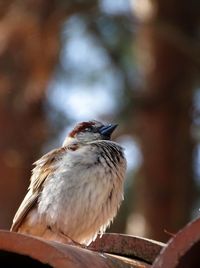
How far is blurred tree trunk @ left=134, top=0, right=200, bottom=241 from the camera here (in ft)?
29.0

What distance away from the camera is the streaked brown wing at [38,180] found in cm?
502

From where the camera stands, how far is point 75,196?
4832 mm

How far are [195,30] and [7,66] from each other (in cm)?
211

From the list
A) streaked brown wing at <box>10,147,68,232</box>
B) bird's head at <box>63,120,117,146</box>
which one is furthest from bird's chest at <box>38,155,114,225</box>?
bird's head at <box>63,120,117,146</box>

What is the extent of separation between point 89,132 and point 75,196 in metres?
0.94

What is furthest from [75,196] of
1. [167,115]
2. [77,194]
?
[167,115]

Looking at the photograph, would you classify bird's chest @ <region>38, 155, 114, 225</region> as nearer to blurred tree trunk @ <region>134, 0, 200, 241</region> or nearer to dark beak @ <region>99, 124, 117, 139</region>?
dark beak @ <region>99, 124, 117, 139</region>

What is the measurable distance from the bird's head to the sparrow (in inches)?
17.3

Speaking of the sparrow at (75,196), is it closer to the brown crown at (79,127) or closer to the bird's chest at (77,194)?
the bird's chest at (77,194)

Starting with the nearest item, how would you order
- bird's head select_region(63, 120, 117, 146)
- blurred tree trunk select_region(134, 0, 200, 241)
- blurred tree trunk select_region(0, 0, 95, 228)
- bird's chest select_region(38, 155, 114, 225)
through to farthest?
1. bird's chest select_region(38, 155, 114, 225)
2. bird's head select_region(63, 120, 117, 146)
3. blurred tree trunk select_region(0, 0, 95, 228)
4. blurred tree trunk select_region(134, 0, 200, 241)

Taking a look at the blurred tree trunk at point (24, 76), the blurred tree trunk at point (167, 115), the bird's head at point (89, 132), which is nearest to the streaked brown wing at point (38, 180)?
the bird's head at point (89, 132)

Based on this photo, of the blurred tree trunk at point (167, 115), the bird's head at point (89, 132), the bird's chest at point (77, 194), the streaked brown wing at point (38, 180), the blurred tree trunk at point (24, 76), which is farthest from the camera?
the blurred tree trunk at point (167, 115)

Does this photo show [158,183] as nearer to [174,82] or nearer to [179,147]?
[179,147]

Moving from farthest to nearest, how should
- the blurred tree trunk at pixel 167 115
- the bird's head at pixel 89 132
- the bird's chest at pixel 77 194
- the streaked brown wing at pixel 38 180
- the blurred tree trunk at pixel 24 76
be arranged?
the blurred tree trunk at pixel 167 115
the blurred tree trunk at pixel 24 76
the bird's head at pixel 89 132
the streaked brown wing at pixel 38 180
the bird's chest at pixel 77 194
